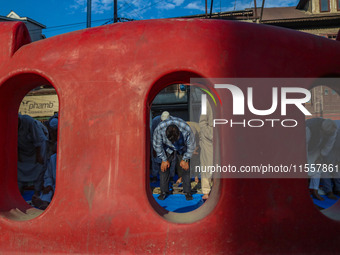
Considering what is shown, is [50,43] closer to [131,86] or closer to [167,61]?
[131,86]

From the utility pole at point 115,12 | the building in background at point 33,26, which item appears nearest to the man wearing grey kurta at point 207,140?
the utility pole at point 115,12

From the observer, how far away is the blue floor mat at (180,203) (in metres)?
4.04

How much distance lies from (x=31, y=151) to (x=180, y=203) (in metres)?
2.95

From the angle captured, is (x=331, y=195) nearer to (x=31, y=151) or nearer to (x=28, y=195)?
(x=31, y=151)

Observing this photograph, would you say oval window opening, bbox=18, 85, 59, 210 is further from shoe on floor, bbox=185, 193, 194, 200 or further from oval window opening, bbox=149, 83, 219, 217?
shoe on floor, bbox=185, 193, 194, 200

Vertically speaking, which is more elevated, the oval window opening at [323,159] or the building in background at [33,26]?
the building in background at [33,26]

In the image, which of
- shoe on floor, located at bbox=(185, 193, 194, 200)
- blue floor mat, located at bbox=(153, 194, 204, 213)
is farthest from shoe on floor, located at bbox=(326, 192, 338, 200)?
shoe on floor, located at bbox=(185, 193, 194, 200)

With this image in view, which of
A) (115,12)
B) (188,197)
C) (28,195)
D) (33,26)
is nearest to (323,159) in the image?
(188,197)

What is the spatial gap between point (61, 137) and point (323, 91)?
54.7 ft

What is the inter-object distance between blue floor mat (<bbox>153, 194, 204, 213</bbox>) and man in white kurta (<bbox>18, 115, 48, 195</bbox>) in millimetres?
2220

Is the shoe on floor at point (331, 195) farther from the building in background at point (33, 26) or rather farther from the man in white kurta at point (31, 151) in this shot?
the building in background at point (33, 26)

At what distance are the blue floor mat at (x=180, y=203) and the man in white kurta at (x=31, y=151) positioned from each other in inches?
87.4

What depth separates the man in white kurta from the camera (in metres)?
4.40

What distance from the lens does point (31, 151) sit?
4871 mm
